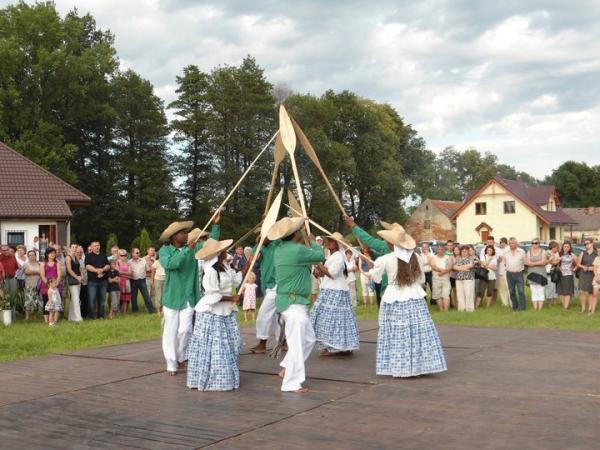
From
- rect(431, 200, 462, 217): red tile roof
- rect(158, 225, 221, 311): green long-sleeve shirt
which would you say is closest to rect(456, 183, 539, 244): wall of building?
rect(431, 200, 462, 217): red tile roof

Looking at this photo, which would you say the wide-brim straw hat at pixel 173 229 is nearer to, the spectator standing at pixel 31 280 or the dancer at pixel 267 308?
the dancer at pixel 267 308

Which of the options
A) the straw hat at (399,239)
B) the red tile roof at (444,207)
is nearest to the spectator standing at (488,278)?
the straw hat at (399,239)

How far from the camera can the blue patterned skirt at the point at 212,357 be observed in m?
7.88

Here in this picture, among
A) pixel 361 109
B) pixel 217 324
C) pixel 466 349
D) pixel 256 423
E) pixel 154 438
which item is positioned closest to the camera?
pixel 154 438

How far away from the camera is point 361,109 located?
5388cm

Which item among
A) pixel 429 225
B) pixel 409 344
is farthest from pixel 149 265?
pixel 429 225

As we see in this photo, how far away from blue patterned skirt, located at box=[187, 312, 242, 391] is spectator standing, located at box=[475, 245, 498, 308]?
10.0 metres

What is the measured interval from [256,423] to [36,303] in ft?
33.4

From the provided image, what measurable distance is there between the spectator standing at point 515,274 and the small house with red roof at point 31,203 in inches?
680

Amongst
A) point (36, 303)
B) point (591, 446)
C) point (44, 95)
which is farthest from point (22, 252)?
point (44, 95)

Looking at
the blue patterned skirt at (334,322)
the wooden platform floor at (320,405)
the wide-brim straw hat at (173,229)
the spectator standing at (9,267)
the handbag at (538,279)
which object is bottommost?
the wooden platform floor at (320,405)

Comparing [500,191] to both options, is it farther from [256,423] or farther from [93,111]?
[256,423]

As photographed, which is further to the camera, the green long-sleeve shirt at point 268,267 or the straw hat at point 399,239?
the green long-sleeve shirt at point 268,267

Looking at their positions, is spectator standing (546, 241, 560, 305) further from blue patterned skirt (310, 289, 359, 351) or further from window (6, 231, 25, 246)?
window (6, 231, 25, 246)
